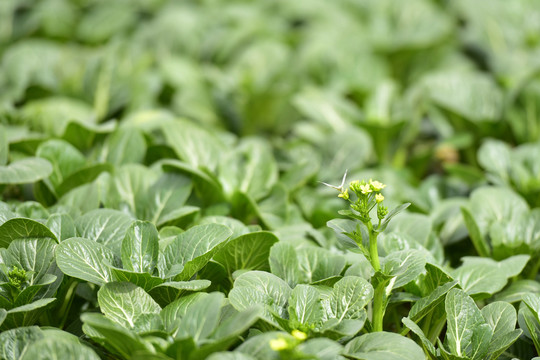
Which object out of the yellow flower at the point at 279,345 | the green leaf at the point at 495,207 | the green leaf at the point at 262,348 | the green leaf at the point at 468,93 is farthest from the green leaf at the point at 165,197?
the green leaf at the point at 468,93

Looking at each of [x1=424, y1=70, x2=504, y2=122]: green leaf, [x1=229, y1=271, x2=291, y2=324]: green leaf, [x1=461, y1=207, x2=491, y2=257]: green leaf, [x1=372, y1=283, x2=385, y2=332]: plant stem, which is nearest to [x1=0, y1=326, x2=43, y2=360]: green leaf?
[x1=229, y1=271, x2=291, y2=324]: green leaf

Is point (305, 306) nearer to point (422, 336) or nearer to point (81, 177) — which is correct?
point (422, 336)

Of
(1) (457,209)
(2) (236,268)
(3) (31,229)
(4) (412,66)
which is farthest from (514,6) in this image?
(3) (31,229)

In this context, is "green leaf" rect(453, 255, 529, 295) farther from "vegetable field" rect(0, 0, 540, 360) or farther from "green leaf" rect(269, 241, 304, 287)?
"green leaf" rect(269, 241, 304, 287)

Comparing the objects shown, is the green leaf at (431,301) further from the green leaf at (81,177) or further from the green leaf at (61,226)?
the green leaf at (81,177)

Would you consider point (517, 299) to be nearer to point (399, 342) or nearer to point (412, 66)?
point (399, 342)
